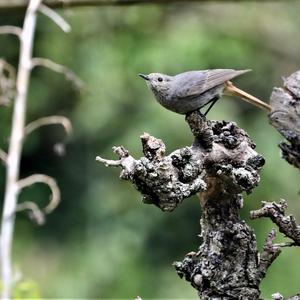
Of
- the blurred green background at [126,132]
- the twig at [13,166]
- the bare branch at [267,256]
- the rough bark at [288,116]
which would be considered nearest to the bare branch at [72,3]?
the twig at [13,166]

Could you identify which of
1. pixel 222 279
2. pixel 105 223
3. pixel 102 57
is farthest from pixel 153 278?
pixel 222 279

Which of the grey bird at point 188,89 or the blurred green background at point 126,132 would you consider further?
the blurred green background at point 126,132

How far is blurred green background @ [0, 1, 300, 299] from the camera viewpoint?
22.3 ft

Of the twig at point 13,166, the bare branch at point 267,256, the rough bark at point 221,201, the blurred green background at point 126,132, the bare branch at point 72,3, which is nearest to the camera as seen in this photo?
the rough bark at point 221,201

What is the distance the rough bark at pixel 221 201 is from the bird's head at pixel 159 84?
0.46 meters

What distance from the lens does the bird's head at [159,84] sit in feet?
7.84

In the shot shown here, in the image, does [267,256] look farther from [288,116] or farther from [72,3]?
[72,3]

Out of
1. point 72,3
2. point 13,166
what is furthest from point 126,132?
point 13,166

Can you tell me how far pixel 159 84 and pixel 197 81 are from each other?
0.13 metres

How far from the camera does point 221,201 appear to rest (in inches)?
74.1

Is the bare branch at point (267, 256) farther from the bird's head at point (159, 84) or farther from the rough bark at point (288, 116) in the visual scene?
the bird's head at point (159, 84)

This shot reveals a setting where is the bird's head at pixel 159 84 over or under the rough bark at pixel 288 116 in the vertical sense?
over

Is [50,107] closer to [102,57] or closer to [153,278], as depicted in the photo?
[102,57]

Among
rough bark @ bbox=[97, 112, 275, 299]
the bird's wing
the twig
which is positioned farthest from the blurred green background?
rough bark @ bbox=[97, 112, 275, 299]
